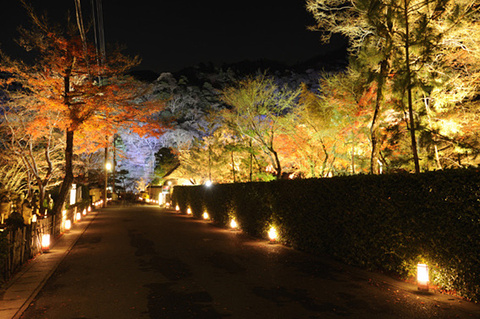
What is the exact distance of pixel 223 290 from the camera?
727cm

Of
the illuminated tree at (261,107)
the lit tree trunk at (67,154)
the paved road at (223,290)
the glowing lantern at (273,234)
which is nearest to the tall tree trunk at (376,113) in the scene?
the paved road at (223,290)

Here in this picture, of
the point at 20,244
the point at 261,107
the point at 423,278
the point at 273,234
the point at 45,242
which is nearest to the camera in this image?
the point at 423,278

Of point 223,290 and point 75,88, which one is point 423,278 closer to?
point 223,290

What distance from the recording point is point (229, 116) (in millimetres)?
23562

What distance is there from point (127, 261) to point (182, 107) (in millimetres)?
89175

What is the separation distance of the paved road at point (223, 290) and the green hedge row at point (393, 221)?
0.46 m

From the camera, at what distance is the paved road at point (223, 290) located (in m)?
5.94

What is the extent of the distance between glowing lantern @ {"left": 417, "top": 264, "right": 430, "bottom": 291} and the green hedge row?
10.8 inches

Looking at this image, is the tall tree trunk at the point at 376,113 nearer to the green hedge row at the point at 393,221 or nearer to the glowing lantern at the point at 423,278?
the green hedge row at the point at 393,221

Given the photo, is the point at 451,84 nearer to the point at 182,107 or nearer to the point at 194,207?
the point at 194,207

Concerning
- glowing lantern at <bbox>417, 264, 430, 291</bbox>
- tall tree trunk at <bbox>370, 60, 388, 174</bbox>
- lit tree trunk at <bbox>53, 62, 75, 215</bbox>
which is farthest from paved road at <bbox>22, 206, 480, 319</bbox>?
lit tree trunk at <bbox>53, 62, 75, 215</bbox>

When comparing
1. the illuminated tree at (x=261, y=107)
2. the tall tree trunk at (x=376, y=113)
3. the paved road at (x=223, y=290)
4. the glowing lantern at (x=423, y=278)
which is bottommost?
the paved road at (x=223, y=290)

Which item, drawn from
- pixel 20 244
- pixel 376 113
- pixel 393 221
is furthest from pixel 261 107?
pixel 20 244

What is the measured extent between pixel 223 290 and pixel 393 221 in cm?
406
